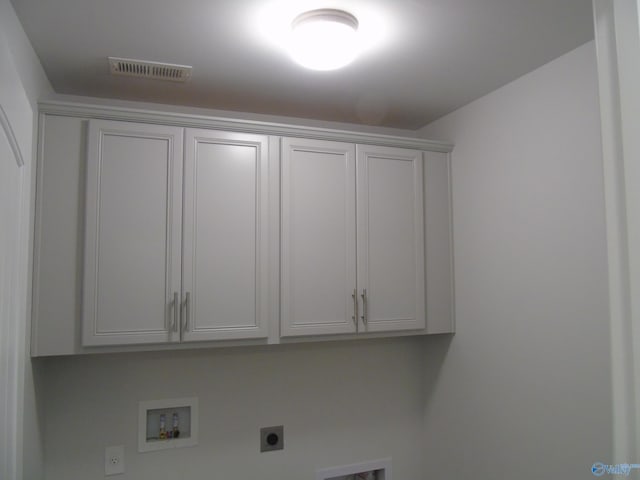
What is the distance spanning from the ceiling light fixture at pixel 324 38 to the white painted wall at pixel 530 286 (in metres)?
0.78

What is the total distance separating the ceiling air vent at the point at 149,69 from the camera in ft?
5.51

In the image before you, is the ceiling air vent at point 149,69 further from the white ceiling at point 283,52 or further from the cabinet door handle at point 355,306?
the cabinet door handle at point 355,306

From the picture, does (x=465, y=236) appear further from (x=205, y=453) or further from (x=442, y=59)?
(x=205, y=453)

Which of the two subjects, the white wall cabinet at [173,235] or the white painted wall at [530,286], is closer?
the white painted wall at [530,286]

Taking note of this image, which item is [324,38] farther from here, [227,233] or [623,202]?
[623,202]

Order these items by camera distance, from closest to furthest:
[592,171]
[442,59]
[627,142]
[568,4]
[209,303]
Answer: [627,142], [568,4], [592,171], [442,59], [209,303]

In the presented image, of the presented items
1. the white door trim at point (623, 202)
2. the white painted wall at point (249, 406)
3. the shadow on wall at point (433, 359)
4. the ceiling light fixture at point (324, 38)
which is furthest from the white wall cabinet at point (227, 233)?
the white door trim at point (623, 202)

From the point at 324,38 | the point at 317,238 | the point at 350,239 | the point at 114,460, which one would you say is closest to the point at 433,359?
the point at 350,239

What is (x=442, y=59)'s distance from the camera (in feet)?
5.54

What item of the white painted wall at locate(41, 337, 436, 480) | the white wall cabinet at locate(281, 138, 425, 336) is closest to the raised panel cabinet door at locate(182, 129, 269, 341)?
the white wall cabinet at locate(281, 138, 425, 336)

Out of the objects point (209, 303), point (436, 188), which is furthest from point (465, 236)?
point (209, 303)

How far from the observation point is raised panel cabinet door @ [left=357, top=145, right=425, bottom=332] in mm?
2049

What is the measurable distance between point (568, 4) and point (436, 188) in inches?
39.4

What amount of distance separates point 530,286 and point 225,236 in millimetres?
1209
